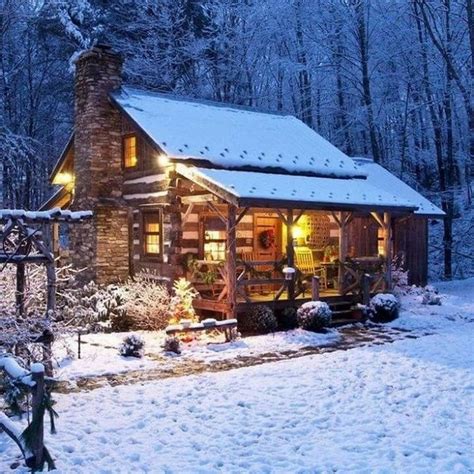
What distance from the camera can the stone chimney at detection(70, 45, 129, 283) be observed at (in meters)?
17.8

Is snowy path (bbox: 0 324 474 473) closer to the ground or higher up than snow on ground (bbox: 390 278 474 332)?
closer to the ground

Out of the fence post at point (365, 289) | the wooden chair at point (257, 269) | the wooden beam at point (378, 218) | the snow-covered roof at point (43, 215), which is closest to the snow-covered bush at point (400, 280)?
the wooden beam at point (378, 218)

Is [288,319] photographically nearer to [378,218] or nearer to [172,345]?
[172,345]

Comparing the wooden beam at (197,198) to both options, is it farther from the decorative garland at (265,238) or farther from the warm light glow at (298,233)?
the warm light glow at (298,233)

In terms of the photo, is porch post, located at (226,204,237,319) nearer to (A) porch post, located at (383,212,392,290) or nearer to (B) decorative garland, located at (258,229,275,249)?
(B) decorative garland, located at (258,229,275,249)

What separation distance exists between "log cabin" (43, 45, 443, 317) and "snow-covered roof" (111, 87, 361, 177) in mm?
52

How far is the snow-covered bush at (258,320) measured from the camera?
14.2 m

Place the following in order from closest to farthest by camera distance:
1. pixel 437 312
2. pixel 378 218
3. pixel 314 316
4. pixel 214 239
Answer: pixel 314 316 → pixel 437 312 → pixel 378 218 → pixel 214 239

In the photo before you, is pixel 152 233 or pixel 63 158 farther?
pixel 63 158

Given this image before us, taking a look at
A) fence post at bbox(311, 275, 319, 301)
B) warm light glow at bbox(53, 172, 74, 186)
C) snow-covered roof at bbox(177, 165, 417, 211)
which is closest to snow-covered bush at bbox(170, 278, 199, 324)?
snow-covered roof at bbox(177, 165, 417, 211)

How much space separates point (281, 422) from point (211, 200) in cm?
822

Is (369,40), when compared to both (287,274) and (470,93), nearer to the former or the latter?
(470,93)

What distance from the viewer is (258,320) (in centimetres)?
1423

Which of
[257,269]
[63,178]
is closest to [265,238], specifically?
[257,269]
